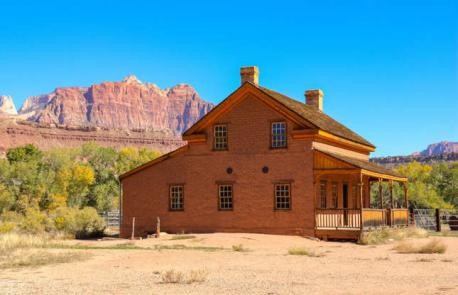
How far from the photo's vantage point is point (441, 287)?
508 inches

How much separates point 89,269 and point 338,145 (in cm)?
1887

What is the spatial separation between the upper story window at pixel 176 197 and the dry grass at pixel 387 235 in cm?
984

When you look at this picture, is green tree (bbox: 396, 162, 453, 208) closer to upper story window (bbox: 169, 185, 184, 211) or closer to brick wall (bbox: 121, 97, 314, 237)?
brick wall (bbox: 121, 97, 314, 237)

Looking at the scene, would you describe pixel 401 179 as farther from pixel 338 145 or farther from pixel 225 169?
pixel 225 169

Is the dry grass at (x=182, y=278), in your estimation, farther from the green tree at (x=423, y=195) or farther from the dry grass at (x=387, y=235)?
the green tree at (x=423, y=195)

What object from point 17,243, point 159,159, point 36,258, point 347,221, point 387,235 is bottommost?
point 36,258

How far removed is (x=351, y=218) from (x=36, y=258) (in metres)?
14.9

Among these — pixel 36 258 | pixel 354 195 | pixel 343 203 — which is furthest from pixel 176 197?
pixel 36 258

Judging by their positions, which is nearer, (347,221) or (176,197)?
(347,221)

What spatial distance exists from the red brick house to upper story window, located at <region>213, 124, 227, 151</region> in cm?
5

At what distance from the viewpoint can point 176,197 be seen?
107 ft

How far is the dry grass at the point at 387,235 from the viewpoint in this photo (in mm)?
26625

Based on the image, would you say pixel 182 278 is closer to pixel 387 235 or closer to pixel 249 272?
pixel 249 272

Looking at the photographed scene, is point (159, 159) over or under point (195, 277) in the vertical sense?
over
